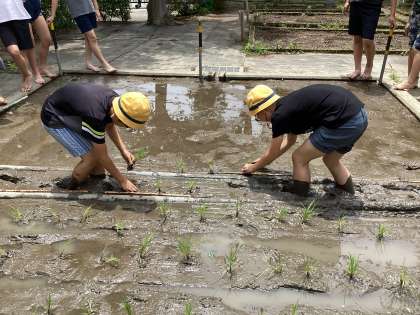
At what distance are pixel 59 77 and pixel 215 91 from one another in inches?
107

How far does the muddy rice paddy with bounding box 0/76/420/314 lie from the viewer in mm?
2852

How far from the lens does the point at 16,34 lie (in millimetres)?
6316

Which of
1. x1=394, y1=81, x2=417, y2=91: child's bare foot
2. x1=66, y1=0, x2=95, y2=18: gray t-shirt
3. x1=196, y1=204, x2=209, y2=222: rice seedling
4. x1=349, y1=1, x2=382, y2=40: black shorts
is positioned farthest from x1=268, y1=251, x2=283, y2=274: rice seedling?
x1=66, y1=0, x2=95, y2=18: gray t-shirt

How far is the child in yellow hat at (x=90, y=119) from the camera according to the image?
139 inches

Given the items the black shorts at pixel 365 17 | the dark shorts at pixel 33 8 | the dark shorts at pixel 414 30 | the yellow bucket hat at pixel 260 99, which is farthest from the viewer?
the black shorts at pixel 365 17

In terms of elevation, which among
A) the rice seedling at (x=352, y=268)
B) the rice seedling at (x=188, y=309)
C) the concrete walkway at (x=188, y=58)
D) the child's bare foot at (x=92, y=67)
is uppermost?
the rice seedling at (x=188, y=309)

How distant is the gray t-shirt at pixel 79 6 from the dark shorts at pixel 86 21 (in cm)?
7

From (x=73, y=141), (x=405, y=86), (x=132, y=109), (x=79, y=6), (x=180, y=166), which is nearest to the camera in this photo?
(x=132, y=109)

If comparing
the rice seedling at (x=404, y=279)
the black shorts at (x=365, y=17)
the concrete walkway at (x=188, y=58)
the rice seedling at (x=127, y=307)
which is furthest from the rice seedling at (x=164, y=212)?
the black shorts at (x=365, y=17)

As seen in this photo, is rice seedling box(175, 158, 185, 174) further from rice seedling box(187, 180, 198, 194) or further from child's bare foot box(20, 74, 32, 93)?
child's bare foot box(20, 74, 32, 93)

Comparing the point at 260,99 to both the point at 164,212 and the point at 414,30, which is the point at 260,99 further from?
the point at 414,30

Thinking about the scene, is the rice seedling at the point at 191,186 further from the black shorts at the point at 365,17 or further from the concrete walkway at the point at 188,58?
the black shorts at the point at 365,17

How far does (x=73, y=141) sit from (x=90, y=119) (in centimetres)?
40

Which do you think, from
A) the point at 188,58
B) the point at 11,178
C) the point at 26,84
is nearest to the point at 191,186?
the point at 11,178
